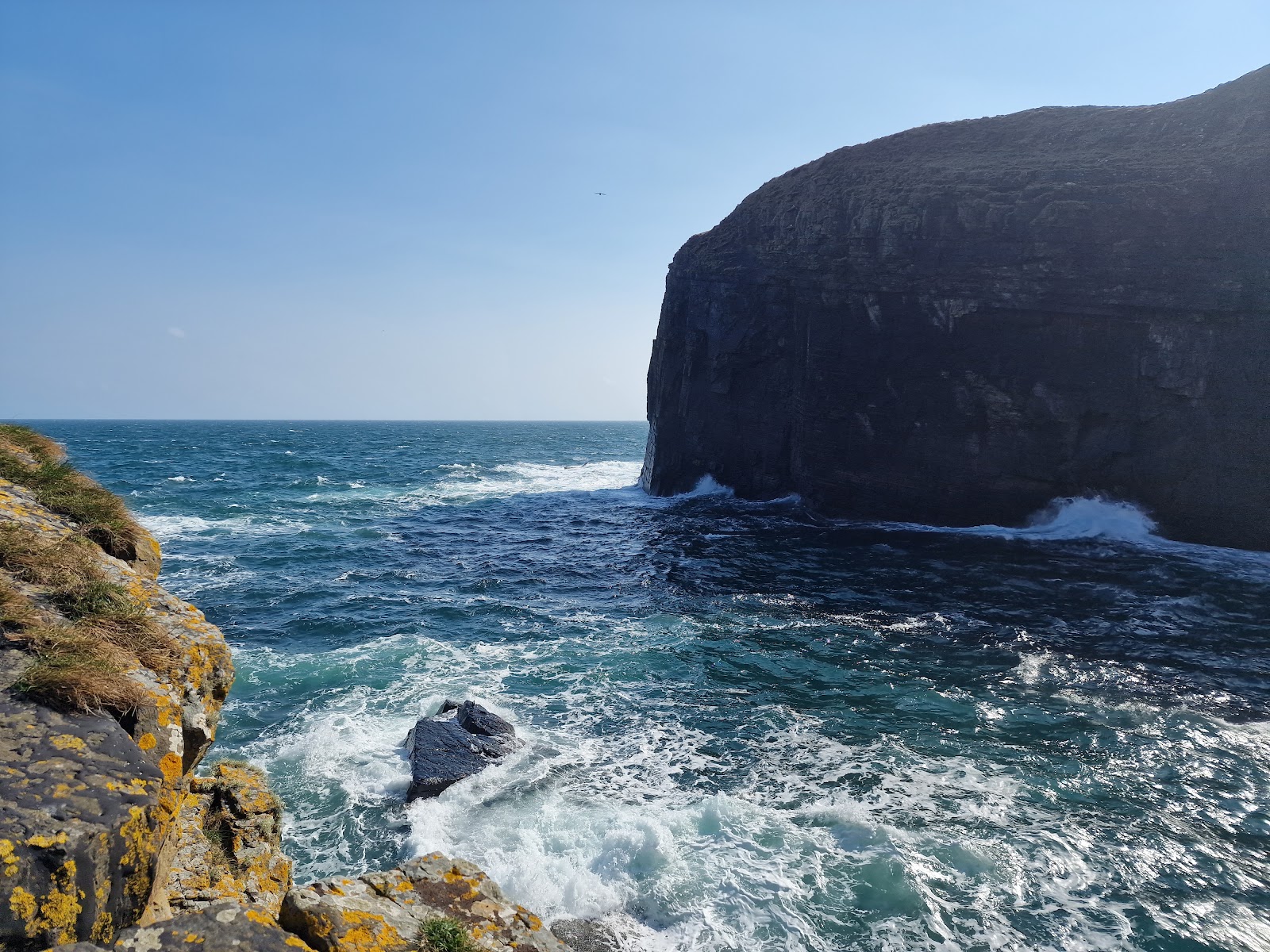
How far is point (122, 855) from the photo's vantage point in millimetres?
3533

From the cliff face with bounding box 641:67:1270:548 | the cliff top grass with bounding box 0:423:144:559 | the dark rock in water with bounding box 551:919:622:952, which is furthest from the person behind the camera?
the cliff face with bounding box 641:67:1270:548

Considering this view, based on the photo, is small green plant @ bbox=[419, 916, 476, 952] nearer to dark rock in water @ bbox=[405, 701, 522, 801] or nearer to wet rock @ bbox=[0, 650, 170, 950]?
wet rock @ bbox=[0, 650, 170, 950]

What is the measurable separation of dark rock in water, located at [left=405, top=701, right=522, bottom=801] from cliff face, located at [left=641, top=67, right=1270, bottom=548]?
26.4m

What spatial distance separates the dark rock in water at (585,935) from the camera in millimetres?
7637

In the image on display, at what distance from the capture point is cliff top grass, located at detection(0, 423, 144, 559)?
21.6 ft

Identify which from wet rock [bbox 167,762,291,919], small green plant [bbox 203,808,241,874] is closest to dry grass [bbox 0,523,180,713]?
wet rock [bbox 167,762,291,919]

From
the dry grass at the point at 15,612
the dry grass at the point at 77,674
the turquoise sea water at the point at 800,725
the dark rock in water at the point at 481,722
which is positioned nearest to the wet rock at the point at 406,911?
the dry grass at the point at 77,674

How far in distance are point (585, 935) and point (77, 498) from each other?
23.2 ft

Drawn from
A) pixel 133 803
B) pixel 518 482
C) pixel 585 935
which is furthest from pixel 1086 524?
pixel 518 482

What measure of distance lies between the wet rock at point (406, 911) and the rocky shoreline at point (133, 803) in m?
0.01

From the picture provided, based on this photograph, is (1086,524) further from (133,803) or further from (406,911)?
(133,803)

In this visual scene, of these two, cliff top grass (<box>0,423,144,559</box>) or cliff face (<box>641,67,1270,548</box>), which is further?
cliff face (<box>641,67,1270,548</box>)

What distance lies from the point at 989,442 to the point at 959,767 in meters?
23.9

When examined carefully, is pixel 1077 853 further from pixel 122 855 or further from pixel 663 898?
pixel 122 855
